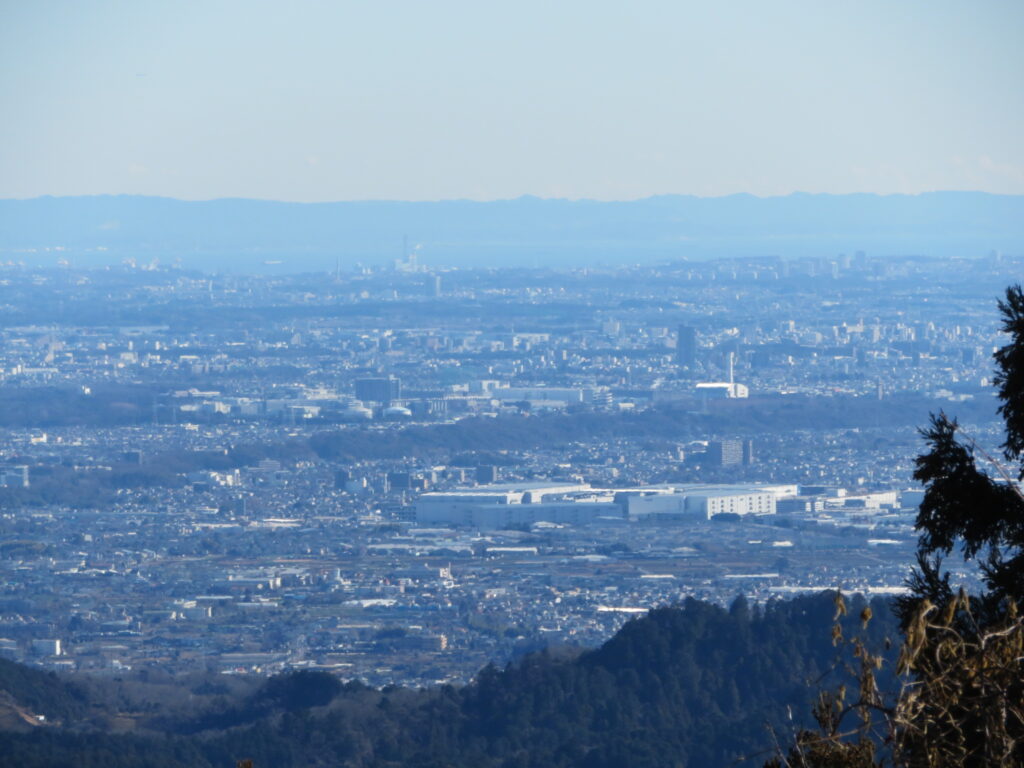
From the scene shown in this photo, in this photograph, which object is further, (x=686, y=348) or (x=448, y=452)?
(x=686, y=348)

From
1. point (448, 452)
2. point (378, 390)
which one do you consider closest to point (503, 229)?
point (378, 390)

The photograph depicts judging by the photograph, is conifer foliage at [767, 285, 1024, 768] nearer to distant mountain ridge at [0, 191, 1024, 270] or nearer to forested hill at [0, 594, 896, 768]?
forested hill at [0, 594, 896, 768]

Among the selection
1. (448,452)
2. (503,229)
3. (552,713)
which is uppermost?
(503,229)

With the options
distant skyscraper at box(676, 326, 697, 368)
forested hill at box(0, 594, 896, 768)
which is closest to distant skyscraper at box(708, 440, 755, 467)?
distant skyscraper at box(676, 326, 697, 368)

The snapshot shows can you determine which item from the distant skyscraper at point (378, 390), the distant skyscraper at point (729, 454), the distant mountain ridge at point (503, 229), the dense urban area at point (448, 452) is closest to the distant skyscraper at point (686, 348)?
the dense urban area at point (448, 452)

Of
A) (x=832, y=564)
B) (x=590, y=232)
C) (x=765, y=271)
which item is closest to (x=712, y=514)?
(x=832, y=564)

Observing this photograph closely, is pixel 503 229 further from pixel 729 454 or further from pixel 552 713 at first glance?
pixel 552 713

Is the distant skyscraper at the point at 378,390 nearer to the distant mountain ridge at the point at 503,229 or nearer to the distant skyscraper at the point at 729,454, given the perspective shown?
the distant skyscraper at the point at 729,454
